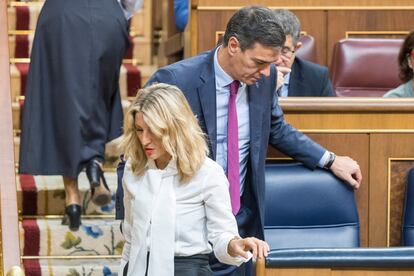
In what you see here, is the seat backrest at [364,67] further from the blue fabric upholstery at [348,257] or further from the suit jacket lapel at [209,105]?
the blue fabric upholstery at [348,257]

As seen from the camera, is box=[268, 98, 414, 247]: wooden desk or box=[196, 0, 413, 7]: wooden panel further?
box=[196, 0, 413, 7]: wooden panel

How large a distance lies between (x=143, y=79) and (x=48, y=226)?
5.06ft

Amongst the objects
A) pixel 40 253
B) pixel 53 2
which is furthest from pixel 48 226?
pixel 53 2

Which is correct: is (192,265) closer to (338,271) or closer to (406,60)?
(338,271)

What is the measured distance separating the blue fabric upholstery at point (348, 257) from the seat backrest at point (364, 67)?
237cm

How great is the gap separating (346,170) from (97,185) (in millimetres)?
1400

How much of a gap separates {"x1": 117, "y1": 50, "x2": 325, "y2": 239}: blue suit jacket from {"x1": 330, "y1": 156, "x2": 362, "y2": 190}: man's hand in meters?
0.27

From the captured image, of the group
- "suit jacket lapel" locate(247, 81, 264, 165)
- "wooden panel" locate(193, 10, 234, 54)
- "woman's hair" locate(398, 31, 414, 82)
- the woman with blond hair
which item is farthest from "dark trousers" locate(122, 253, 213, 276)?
"wooden panel" locate(193, 10, 234, 54)

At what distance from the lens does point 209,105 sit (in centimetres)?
382

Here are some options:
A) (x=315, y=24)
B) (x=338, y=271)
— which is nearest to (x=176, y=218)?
(x=338, y=271)

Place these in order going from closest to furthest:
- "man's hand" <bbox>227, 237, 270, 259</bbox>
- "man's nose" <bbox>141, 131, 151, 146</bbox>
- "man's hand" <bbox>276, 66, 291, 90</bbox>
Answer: "man's hand" <bbox>227, 237, 270, 259</bbox> → "man's nose" <bbox>141, 131, 151, 146</bbox> → "man's hand" <bbox>276, 66, 291, 90</bbox>

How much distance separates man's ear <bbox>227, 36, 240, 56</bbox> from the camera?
377 cm

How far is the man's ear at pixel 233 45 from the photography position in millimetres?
3768

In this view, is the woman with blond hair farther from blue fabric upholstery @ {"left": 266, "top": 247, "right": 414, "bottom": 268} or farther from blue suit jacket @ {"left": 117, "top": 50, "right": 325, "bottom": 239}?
blue suit jacket @ {"left": 117, "top": 50, "right": 325, "bottom": 239}
